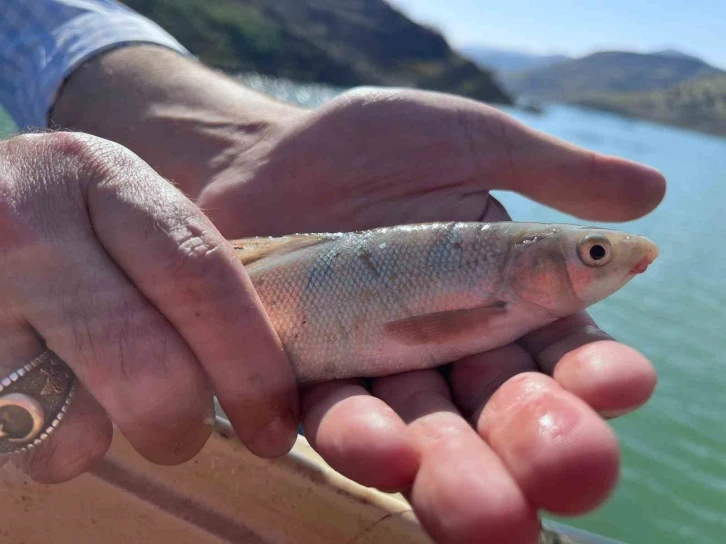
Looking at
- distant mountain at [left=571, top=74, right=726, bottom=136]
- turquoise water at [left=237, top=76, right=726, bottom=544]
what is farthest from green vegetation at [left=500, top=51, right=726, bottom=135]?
turquoise water at [left=237, top=76, right=726, bottom=544]

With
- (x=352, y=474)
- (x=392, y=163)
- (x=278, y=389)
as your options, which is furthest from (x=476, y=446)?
(x=392, y=163)

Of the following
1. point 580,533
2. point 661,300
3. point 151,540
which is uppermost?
point 580,533

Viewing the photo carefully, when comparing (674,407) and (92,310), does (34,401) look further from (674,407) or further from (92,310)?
(674,407)

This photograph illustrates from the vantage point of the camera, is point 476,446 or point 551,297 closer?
point 476,446

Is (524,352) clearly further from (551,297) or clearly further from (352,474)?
(352,474)

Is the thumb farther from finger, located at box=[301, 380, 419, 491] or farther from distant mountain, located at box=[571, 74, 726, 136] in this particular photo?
distant mountain, located at box=[571, 74, 726, 136]

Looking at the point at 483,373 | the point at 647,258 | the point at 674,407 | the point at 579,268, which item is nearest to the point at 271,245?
the point at 483,373

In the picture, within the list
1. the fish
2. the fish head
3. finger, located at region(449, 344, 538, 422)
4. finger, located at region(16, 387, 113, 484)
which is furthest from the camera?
the fish head

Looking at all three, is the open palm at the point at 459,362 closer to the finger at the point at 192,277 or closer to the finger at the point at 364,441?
the finger at the point at 364,441
